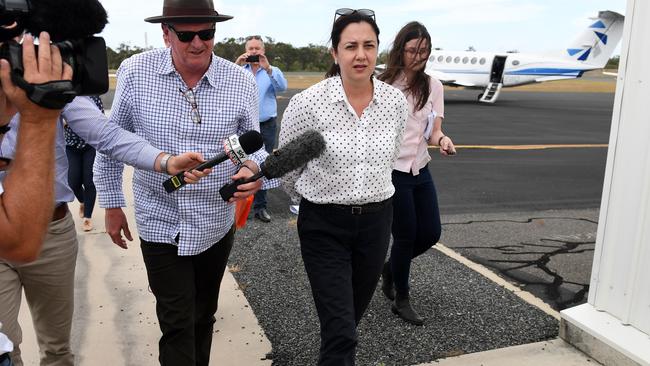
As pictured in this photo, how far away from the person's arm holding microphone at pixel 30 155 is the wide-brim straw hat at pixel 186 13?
1195mm

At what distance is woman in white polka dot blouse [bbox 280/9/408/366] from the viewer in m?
2.66

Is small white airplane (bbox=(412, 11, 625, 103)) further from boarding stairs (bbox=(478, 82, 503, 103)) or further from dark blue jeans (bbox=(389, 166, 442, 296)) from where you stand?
dark blue jeans (bbox=(389, 166, 442, 296))

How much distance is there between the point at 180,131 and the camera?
2.58 metres

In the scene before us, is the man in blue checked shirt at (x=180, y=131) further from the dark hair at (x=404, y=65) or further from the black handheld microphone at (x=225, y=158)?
the dark hair at (x=404, y=65)

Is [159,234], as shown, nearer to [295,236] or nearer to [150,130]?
[150,130]

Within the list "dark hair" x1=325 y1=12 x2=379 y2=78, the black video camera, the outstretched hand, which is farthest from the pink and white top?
the black video camera

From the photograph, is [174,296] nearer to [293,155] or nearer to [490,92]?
[293,155]

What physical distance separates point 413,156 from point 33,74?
2.66 metres

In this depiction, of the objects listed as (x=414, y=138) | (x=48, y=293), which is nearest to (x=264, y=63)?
(x=414, y=138)

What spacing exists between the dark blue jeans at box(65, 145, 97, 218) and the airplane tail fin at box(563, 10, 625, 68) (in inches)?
1154

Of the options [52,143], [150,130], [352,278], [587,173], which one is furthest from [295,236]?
[587,173]

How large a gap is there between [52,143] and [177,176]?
891mm

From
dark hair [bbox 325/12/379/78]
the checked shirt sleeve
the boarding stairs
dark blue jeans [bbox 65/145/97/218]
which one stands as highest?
dark hair [bbox 325/12/379/78]

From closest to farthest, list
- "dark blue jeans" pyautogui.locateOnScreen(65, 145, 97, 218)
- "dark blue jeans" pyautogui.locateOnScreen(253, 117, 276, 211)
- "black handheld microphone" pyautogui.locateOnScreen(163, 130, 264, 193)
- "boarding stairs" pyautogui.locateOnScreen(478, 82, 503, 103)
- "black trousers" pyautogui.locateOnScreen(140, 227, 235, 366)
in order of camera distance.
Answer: "black handheld microphone" pyautogui.locateOnScreen(163, 130, 264, 193) < "black trousers" pyautogui.locateOnScreen(140, 227, 235, 366) < "dark blue jeans" pyautogui.locateOnScreen(65, 145, 97, 218) < "dark blue jeans" pyautogui.locateOnScreen(253, 117, 276, 211) < "boarding stairs" pyautogui.locateOnScreen(478, 82, 503, 103)
